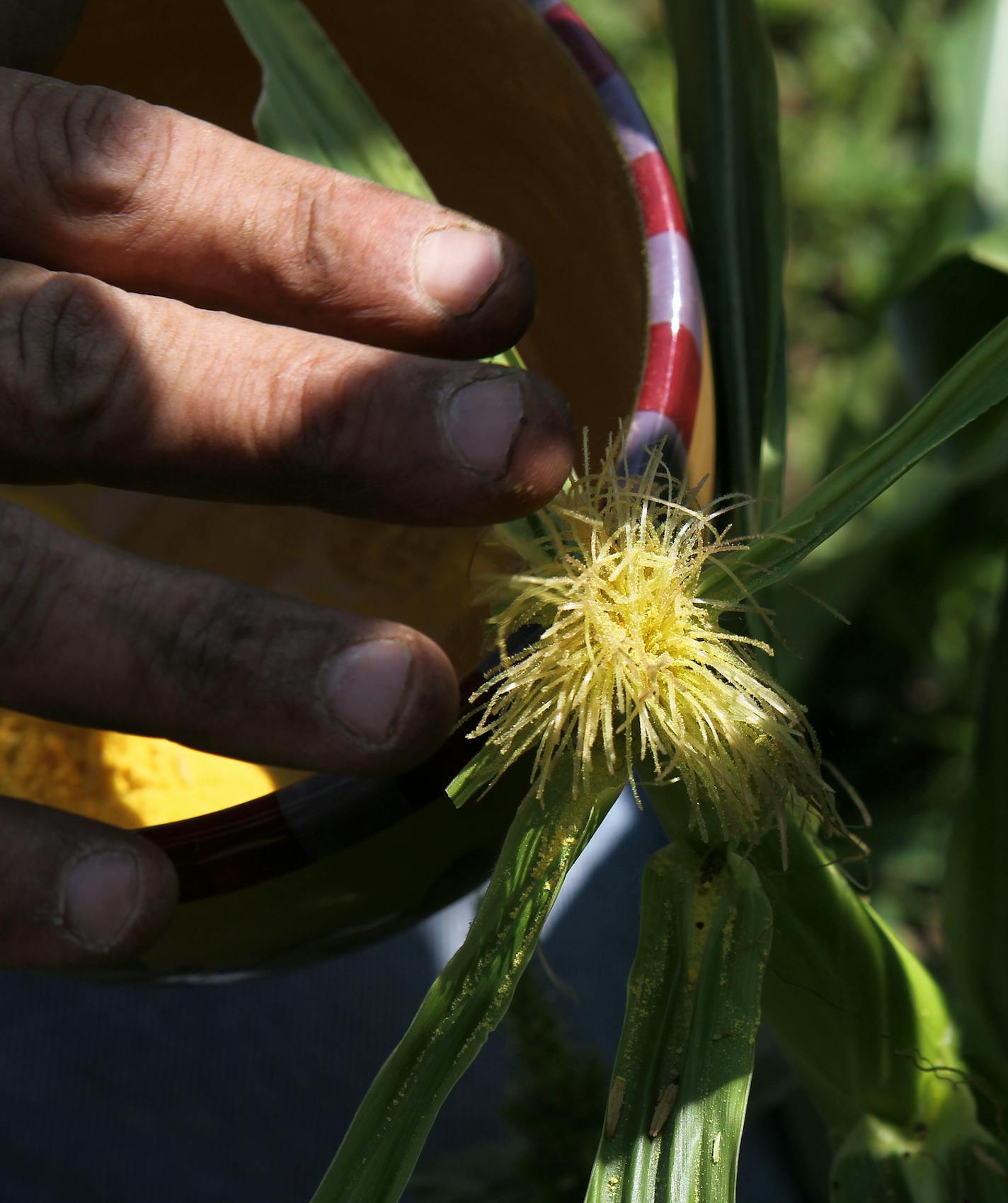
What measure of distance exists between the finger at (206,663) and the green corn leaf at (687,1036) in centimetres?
8

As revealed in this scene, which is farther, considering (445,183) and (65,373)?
(445,183)

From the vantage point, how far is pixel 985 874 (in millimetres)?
453

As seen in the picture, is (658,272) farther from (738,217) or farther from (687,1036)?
(687,1036)

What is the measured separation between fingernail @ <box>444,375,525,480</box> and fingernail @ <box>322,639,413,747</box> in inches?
2.1

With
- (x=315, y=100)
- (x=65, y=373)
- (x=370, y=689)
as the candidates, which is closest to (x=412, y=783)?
(x=370, y=689)

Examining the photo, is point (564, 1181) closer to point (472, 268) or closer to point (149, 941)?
point (149, 941)

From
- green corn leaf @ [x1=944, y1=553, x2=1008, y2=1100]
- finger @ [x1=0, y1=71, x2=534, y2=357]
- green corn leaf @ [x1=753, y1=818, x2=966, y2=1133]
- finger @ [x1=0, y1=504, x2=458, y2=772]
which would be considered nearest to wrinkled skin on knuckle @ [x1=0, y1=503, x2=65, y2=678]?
finger @ [x1=0, y1=504, x2=458, y2=772]

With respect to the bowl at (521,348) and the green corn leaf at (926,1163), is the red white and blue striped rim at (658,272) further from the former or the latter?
the green corn leaf at (926,1163)

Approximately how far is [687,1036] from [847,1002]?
79 millimetres

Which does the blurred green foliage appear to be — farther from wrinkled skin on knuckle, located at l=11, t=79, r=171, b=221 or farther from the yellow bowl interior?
wrinkled skin on knuckle, located at l=11, t=79, r=171, b=221

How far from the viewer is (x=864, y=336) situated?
1.06 meters

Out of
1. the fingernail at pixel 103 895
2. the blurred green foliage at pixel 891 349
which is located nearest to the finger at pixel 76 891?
the fingernail at pixel 103 895

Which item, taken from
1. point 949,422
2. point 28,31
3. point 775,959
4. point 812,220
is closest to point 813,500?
point 949,422

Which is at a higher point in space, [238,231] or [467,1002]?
[238,231]
